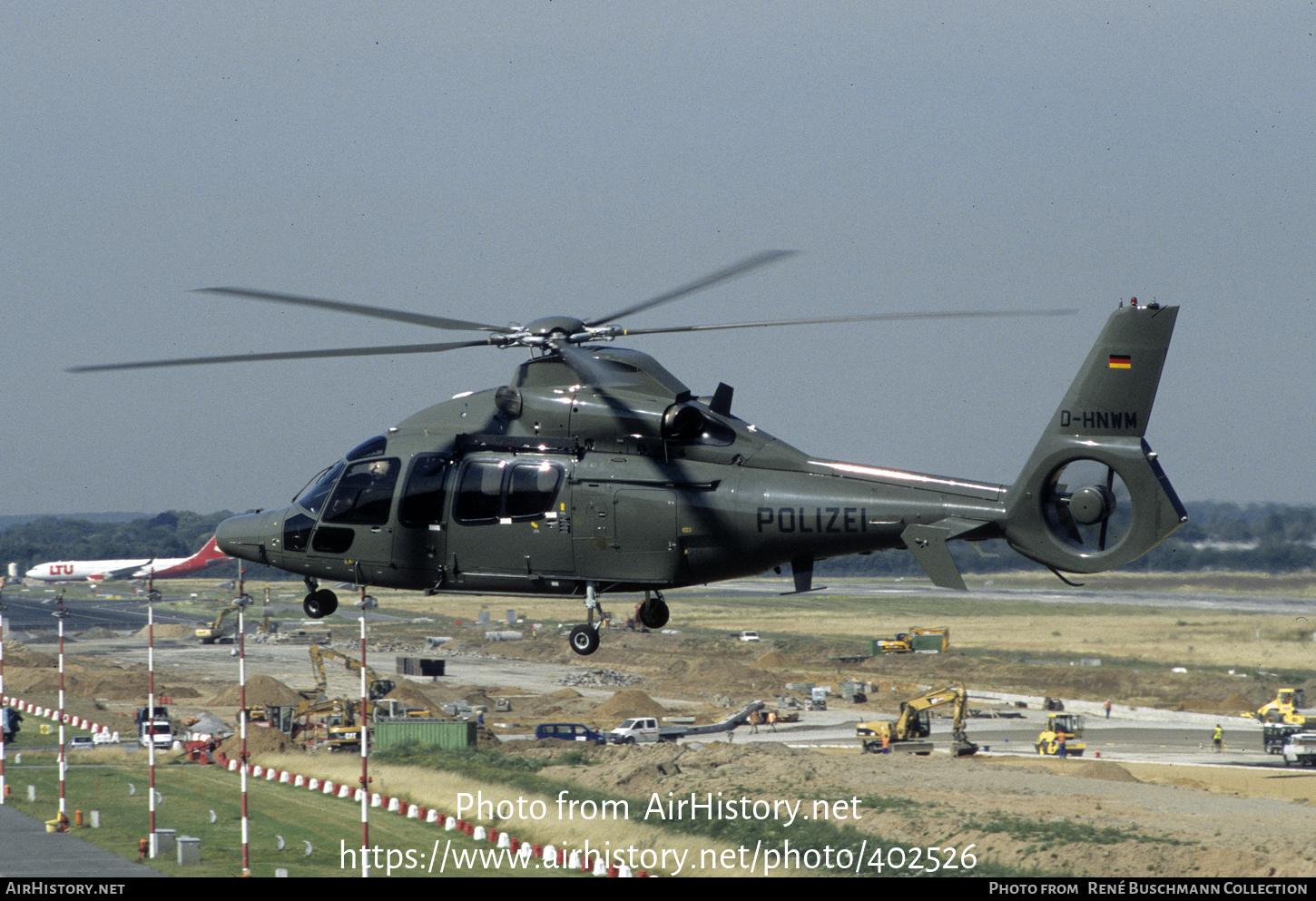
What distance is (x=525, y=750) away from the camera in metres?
65.0

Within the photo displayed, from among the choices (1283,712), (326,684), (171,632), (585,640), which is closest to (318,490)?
(585,640)

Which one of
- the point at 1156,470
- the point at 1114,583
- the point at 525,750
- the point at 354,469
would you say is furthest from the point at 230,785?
the point at 1114,583

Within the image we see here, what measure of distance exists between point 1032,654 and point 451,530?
87140 mm

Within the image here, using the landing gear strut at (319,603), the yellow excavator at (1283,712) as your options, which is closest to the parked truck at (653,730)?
the yellow excavator at (1283,712)

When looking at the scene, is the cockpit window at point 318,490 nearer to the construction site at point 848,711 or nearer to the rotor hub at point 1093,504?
the construction site at point 848,711

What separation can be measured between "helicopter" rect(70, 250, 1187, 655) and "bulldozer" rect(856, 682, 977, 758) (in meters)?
43.8

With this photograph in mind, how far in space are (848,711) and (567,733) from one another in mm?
21353

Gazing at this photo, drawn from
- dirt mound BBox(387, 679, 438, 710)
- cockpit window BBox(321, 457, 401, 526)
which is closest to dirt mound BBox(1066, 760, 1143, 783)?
dirt mound BBox(387, 679, 438, 710)

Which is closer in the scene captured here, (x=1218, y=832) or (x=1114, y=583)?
(x=1218, y=832)

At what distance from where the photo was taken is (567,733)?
227 ft

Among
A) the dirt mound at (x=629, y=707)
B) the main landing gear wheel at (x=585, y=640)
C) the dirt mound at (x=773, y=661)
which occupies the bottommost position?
the dirt mound at (x=773, y=661)

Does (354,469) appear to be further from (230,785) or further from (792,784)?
(230,785)

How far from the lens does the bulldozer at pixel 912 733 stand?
65.9 m

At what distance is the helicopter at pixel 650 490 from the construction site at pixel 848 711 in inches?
473
